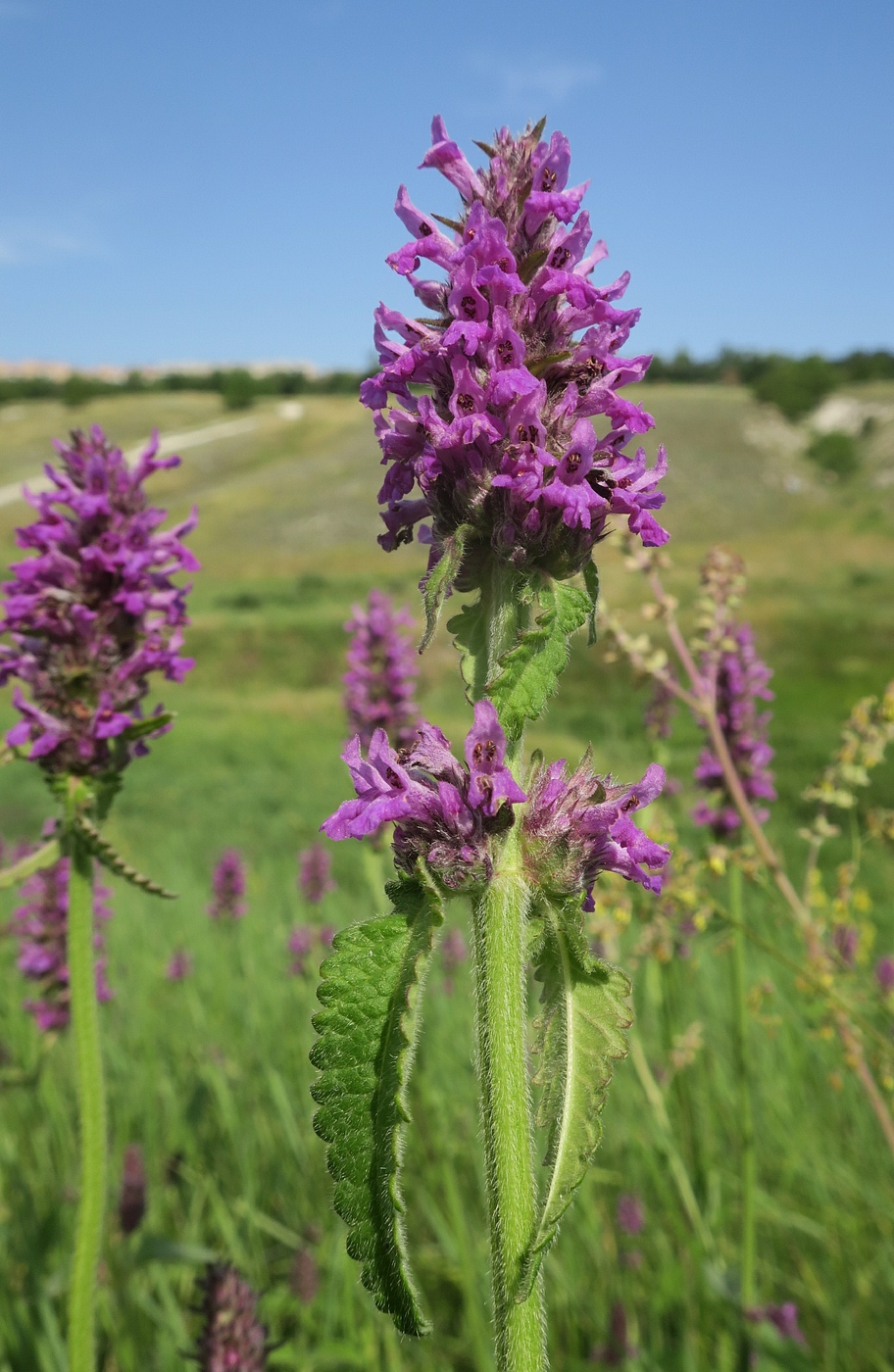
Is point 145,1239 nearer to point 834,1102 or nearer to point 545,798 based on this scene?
point 545,798

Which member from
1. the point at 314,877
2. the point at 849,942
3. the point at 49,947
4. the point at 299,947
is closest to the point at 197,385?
the point at 314,877

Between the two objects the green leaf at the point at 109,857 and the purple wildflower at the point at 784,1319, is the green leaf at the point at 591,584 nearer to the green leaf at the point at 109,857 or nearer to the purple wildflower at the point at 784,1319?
the green leaf at the point at 109,857

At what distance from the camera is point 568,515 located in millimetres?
1277

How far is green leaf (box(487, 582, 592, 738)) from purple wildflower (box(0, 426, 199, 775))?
4.75 ft

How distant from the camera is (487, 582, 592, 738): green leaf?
1223mm

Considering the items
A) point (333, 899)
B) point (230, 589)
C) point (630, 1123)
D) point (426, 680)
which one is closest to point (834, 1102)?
point (630, 1123)

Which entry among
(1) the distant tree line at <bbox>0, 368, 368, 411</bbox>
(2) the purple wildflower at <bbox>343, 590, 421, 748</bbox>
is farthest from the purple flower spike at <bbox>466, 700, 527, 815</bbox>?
(1) the distant tree line at <bbox>0, 368, 368, 411</bbox>

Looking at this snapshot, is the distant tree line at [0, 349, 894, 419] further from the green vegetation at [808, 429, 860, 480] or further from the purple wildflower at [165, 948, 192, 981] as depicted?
the purple wildflower at [165, 948, 192, 981]

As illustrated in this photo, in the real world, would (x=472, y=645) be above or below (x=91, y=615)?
above

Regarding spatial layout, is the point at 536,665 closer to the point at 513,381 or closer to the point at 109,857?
the point at 513,381

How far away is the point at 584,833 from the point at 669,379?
315 feet

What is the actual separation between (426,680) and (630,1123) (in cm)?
2451

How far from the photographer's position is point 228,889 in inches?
282

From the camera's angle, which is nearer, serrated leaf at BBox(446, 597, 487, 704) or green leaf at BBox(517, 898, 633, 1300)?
green leaf at BBox(517, 898, 633, 1300)
